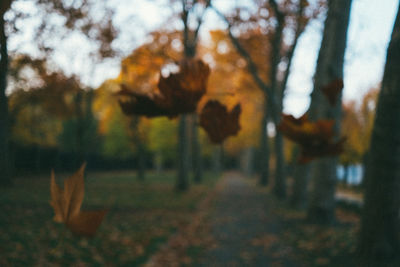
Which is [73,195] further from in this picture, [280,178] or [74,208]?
[280,178]

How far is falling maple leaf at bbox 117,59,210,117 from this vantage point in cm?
114

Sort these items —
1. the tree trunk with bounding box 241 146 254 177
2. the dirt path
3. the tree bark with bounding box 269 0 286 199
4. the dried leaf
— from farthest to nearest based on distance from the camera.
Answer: the tree trunk with bounding box 241 146 254 177 < the tree bark with bounding box 269 0 286 199 < the dirt path < the dried leaf

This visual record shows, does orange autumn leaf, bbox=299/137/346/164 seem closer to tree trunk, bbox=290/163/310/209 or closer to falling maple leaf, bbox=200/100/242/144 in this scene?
falling maple leaf, bbox=200/100/242/144

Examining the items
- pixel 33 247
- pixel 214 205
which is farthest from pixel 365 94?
pixel 33 247

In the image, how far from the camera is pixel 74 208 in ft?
2.91

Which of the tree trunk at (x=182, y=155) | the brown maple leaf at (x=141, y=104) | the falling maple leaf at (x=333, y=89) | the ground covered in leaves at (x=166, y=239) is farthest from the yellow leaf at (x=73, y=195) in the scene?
the tree trunk at (x=182, y=155)

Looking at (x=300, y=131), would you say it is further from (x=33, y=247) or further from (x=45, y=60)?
(x=33, y=247)

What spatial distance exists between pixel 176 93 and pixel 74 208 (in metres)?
0.48

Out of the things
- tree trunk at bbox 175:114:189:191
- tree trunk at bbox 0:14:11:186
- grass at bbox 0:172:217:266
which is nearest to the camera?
tree trunk at bbox 0:14:11:186

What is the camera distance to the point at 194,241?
7730mm

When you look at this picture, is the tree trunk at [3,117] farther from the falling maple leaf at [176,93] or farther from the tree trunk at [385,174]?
the tree trunk at [385,174]

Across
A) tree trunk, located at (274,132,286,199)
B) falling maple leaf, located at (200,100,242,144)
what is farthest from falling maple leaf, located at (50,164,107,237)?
tree trunk, located at (274,132,286,199)

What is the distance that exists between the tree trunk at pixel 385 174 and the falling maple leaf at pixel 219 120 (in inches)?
134

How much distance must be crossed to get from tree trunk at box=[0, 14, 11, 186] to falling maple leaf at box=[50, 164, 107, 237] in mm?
959
